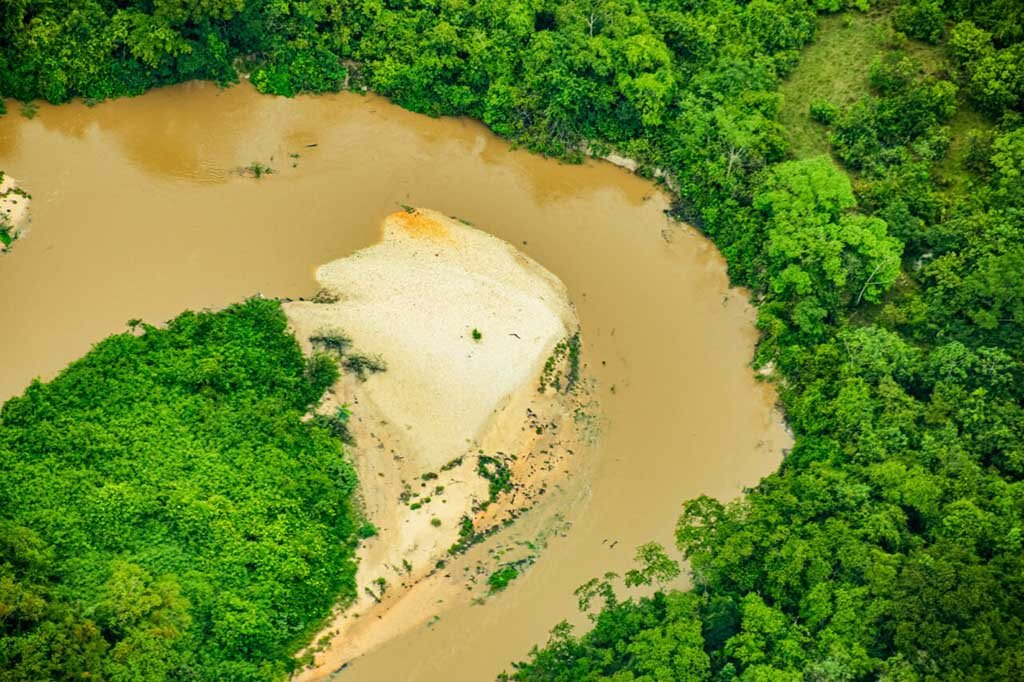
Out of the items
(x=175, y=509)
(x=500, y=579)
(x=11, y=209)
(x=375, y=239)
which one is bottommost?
(x=500, y=579)

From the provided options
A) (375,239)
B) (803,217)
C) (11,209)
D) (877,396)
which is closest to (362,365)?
(375,239)

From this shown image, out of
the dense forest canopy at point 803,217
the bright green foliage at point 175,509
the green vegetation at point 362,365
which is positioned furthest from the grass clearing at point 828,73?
the bright green foliage at point 175,509

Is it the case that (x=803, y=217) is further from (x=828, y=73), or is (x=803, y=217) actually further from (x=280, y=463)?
(x=280, y=463)

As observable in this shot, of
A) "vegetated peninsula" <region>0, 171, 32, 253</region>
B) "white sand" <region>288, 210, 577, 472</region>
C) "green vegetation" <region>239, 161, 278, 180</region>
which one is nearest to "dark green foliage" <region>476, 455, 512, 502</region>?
"white sand" <region>288, 210, 577, 472</region>

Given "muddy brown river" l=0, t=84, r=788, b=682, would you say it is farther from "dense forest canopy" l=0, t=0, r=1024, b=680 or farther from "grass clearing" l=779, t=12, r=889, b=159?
"grass clearing" l=779, t=12, r=889, b=159

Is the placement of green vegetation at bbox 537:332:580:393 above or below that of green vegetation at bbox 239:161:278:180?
below

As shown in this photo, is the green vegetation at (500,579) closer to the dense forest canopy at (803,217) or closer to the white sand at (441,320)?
the dense forest canopy at (803,217)
